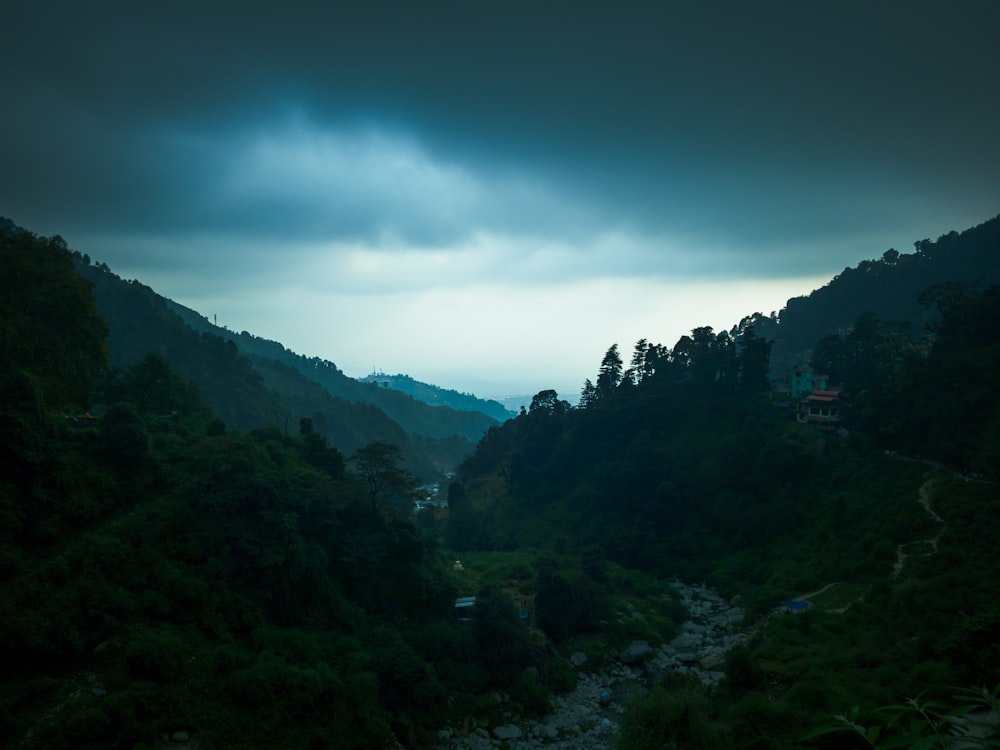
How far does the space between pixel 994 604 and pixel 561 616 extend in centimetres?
1410

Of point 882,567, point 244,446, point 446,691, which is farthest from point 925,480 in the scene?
point 244,446

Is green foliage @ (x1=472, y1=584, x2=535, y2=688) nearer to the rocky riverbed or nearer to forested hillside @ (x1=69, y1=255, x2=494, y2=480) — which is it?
the rocky riverbed

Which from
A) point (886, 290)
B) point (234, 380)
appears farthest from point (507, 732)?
point (886, 290)

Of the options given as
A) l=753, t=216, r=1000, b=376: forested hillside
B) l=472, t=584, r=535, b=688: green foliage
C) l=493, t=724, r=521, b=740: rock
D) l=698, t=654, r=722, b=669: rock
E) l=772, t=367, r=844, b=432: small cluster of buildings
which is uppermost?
l=753, t=216, r=1000, b=376: forested hillside

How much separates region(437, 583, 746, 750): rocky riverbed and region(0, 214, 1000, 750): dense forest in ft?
1.54

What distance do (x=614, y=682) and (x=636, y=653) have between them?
1863mm

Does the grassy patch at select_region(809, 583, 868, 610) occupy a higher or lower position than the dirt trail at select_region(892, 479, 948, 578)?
lower

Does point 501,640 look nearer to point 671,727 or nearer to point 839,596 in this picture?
point 671,727

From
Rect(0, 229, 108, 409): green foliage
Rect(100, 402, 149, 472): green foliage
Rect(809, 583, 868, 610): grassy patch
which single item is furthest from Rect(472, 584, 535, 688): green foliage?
Rect(0, 229, 108, 409): green foliage

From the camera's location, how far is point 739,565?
29.7 metres

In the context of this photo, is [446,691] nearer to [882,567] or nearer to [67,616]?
[67,616]

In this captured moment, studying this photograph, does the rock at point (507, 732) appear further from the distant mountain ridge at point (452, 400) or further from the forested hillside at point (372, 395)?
the distant mountain ridge at point (452, 400)

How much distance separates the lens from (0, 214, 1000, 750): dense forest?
13914mm

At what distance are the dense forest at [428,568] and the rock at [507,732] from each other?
414mm
